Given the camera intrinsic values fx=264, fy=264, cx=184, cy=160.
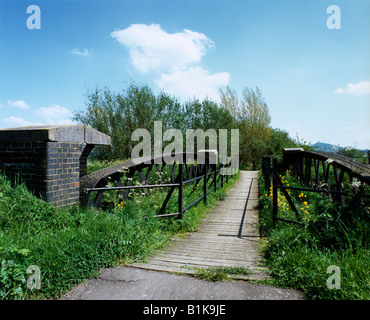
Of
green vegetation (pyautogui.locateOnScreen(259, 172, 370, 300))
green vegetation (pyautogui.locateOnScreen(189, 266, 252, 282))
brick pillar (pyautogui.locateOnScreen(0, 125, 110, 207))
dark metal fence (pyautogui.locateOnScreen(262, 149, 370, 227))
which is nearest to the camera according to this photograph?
green vegetation (pyautogui.locateOnScreen(259, 172, 370, 300))

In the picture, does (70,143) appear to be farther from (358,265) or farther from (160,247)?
(358,265)

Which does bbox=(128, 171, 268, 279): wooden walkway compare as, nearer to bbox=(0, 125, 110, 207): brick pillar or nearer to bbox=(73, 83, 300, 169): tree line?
bbox=(0, 125, 110, 207): brick pillar

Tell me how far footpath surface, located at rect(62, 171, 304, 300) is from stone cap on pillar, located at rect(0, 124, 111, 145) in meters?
2.36

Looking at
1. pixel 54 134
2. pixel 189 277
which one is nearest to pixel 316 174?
pixel 189 277

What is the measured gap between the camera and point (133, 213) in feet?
14.5

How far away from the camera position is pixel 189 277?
3.07m

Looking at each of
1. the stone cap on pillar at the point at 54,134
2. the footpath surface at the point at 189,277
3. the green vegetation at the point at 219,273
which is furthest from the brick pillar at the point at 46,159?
A: the green vegetation at the point at 219,273

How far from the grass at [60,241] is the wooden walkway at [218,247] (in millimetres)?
296

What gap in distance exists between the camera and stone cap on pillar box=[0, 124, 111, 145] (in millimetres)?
4191

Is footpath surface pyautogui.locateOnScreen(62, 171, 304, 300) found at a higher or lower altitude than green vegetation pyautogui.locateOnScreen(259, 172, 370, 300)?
lower

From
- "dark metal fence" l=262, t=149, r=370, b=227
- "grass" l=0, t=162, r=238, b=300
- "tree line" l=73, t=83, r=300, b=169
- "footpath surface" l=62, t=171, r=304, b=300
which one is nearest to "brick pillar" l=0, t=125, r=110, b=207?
"grass" l=0, t=162, r=238, b=300

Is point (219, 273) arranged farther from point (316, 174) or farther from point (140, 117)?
point (140, 117)
